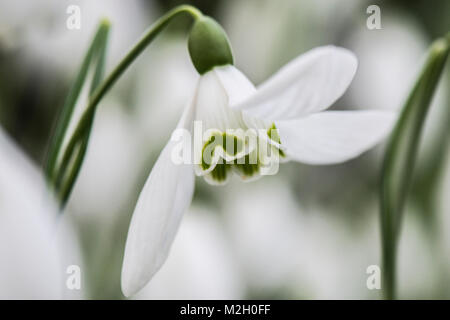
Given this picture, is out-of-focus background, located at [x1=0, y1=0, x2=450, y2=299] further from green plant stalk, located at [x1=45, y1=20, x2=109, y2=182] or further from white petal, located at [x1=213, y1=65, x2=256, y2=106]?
white petal, located at [x1=213, y1=65, x2=256, y2=106]

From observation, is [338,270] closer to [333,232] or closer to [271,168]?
[333,232]

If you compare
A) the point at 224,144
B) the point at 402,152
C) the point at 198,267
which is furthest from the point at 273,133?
the point at 198,267

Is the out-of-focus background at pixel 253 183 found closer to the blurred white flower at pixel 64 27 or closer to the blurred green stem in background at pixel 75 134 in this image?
the blurred white flower at pixel 64 27

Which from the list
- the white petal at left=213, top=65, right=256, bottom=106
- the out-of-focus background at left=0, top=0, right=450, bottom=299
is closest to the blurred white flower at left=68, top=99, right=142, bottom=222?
the out-of-focus background at left=0, top=0, right=450, bottom=299

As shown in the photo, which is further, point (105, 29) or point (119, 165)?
point (119, 165)
